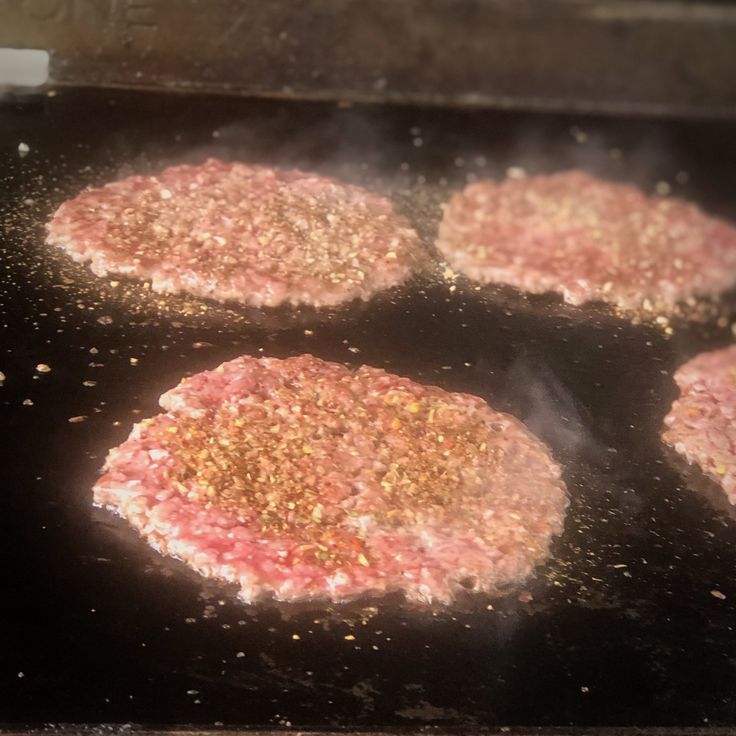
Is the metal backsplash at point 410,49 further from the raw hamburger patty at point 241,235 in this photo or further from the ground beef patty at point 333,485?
the ground beef patty at point 333,485

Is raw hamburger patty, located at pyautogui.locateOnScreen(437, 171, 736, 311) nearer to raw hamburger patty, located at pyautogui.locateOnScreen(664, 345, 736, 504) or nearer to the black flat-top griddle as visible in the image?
the black flat-top griddle

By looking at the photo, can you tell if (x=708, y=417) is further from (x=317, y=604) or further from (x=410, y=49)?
(x=410, y=49)

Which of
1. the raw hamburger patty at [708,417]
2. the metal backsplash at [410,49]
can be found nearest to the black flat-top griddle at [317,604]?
the raw hamburger patty at [708,417]

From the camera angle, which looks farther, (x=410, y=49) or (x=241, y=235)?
(x=410, y=49)

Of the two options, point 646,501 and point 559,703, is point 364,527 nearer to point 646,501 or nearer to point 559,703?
point 559,703

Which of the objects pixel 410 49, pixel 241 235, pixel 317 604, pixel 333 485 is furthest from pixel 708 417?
pixel 410 49

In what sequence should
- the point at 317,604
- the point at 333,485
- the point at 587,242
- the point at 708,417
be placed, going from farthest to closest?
the point at 587,242, the point at 708,417, the point at 333,485, the point at 317,604
